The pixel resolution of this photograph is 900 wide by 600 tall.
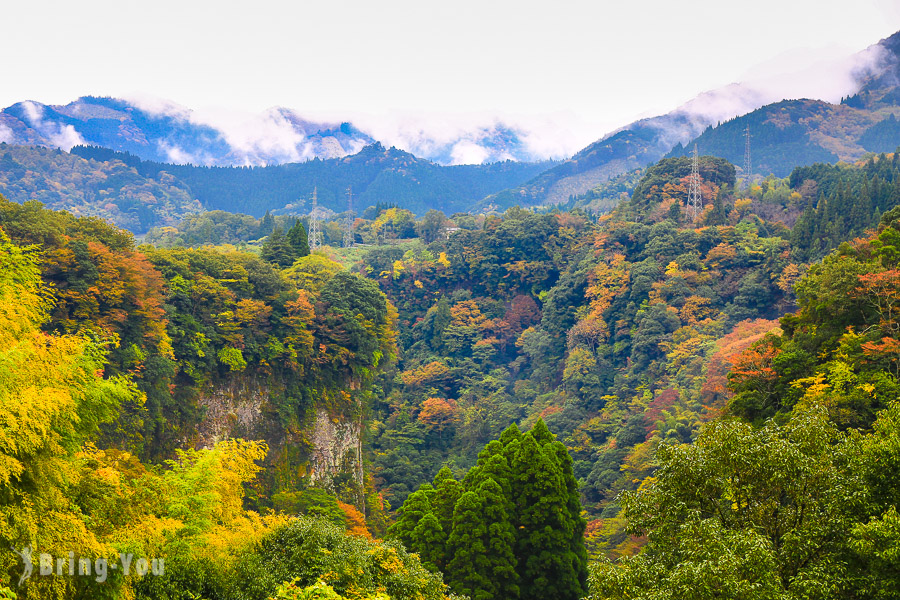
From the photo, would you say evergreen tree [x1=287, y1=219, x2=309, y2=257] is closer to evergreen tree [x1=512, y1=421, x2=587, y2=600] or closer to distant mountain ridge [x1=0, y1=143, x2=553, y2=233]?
evergreen tree [x1=512, y1=421, x2=587, y2=600]

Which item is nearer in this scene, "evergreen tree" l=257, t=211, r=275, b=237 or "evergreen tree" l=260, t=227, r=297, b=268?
"evergreen tree" l=260, t=227, r=297, b=268

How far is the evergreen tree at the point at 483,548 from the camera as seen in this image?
16375mm

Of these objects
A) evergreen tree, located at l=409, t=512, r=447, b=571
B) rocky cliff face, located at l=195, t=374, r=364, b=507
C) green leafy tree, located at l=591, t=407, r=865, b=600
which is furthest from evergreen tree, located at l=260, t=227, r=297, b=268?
green leafy tree, located at l=591, t=407, r=865, b=600

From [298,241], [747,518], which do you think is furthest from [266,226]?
[747,518]

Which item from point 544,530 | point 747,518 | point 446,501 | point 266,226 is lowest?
point 544,530

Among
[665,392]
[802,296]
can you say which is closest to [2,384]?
[802,296]

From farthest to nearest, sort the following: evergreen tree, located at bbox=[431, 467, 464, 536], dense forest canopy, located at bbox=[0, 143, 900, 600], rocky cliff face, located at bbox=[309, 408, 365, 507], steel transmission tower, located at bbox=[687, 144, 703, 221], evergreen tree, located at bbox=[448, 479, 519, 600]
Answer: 1. steel transmission tower, located at bbox=[687, 144, 703, 221]
2. rocky cliff face, located at bbox=[309, 408, 365, 507]
3. evergreen tree, located at bbox=[431, 467, 464, 536]
4. evergreen tree, located at bbox=[448, 479, 519, 600]
5. dense forest canopy, located at bbox=[0, 143, 900, 600]

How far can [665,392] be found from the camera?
30781 millimetres

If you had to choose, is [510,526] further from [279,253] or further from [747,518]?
[279,253]

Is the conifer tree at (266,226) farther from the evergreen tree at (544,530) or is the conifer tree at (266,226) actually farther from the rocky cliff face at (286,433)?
the evergreen tree at (544,530)

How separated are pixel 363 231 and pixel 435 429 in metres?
40.9

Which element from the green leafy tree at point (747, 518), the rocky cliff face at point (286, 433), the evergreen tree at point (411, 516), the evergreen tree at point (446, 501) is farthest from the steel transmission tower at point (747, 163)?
the green leafy tree at point (747, 518)

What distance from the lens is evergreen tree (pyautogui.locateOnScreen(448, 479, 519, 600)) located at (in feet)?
53.7

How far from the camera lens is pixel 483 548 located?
16.6m
